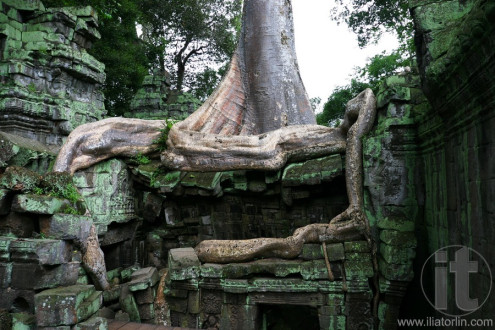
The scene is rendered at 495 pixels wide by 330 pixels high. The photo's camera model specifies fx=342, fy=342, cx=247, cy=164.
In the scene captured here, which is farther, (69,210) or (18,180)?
(69,210)

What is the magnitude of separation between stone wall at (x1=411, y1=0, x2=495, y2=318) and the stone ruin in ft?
0.04

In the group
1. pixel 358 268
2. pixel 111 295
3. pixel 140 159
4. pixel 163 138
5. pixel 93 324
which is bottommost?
pixel 111 295

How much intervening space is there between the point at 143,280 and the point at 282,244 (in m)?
1.74

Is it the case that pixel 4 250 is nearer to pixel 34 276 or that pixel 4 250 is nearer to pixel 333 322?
pixel 34 276

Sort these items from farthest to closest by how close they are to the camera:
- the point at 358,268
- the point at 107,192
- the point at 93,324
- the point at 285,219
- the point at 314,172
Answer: the point at 107,192, the point at 285,219, the point at 314,172, the point at 358,268, the point at 93,324

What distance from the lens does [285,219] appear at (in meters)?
4.73

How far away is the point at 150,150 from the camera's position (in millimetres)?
5418

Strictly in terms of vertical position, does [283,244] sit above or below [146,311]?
above

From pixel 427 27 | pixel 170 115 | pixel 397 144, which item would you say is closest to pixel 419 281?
pixel 397 144

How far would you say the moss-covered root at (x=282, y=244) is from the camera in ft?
12.4

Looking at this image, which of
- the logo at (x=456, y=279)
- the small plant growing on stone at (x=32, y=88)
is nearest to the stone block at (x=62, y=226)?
the logo at (x=456, y=279)

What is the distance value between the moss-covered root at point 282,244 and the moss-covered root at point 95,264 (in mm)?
1404

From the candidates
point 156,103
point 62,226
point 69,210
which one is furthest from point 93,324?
point 156,103

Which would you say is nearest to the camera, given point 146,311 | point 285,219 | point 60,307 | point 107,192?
point 60,307
